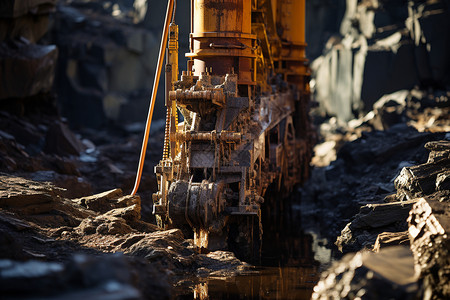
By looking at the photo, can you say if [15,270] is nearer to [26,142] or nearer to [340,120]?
[26,142]

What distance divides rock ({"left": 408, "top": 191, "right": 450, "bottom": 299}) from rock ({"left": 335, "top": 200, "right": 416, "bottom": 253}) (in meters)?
2.83

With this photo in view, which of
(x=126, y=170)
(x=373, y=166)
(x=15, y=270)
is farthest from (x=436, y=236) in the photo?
(x=126, y=170)

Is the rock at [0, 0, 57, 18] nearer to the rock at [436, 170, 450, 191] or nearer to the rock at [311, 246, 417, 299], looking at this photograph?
the rock at [436, 170, 450, 191]

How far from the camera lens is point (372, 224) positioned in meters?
13.4

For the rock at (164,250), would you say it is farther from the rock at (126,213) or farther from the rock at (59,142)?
the rock at (59,142)

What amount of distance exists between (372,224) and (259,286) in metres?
2.91

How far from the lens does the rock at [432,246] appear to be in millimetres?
8633

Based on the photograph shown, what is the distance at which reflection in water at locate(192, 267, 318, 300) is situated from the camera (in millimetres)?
10953

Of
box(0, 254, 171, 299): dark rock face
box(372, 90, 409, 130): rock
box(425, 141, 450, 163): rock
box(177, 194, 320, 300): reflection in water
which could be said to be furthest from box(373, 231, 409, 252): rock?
box(372, 90, 409, 130): rock

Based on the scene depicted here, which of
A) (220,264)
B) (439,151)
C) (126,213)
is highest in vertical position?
(439,151)

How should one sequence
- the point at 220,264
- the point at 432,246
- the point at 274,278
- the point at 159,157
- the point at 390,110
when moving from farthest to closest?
the point at 390,110 → the point at 159,157 → the point at 274,278 → the point at 220,264 → the point at 432,246

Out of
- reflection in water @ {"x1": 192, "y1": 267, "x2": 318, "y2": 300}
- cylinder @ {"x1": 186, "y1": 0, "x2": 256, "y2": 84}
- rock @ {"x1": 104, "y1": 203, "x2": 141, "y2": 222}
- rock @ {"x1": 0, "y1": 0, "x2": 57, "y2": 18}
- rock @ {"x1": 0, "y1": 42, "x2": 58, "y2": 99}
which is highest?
rock @ {"x1": 0, "y1": 0, "x2": 57, "y2": 18}

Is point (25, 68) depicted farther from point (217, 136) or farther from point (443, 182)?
point (443, 182)

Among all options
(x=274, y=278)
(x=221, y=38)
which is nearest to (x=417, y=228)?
(x=274, y=278)
